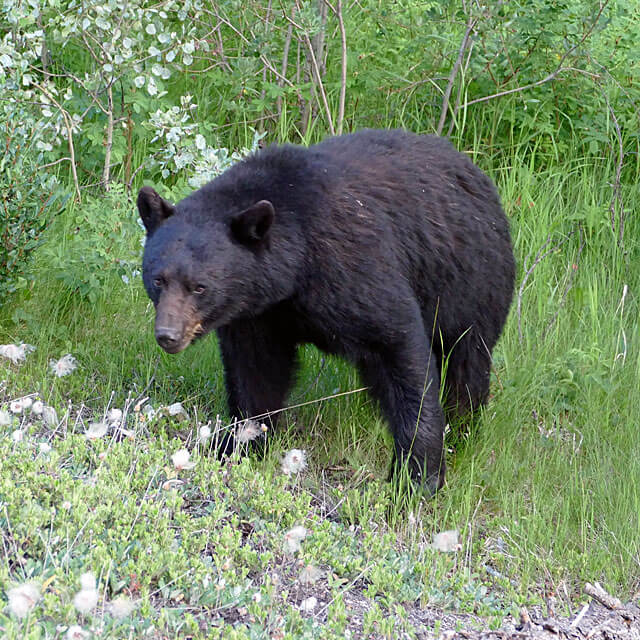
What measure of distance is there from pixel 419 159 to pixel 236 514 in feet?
5.93

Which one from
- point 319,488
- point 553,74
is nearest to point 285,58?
Answer: point 553,74

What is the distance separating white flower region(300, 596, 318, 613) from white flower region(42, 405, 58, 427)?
4.65 ft

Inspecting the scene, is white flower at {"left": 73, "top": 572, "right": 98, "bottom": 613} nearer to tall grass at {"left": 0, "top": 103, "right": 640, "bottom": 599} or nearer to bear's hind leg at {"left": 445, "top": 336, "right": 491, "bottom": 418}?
tall grass at {"left": 0, "top": 103, "right": 640, "bottom": 599}

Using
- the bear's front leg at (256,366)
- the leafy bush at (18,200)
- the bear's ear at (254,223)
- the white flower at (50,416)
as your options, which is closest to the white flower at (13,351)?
A: the white flower at (50,416)

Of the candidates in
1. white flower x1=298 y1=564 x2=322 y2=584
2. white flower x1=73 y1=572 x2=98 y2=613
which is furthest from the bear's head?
white flower x1=73 y1=572 x2=98 y2=613

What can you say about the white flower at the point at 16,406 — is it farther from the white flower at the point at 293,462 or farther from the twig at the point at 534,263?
the twig at the point at 534,263

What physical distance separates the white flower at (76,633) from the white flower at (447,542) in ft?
4.94

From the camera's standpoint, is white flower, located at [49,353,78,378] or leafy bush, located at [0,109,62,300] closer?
white flower, located at [49,353,78,378]

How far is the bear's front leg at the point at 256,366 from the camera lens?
4277mm

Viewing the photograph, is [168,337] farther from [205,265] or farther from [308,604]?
[308,604]

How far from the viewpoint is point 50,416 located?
405 centimetres

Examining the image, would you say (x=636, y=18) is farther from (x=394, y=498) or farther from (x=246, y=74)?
(x=394, y=498)

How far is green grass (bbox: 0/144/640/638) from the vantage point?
3.17m

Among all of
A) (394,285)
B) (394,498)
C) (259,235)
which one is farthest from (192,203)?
(394,498)
